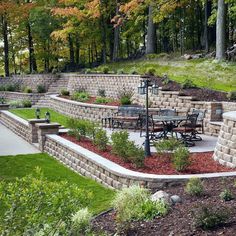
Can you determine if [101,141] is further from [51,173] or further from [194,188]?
[194,188]

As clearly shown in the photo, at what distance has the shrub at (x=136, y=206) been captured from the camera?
6.96 meters

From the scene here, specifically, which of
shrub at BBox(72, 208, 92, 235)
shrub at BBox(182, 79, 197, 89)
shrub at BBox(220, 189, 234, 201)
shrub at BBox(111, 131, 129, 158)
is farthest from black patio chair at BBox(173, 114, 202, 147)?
shrub at BBox(72, 208, 92, 235)

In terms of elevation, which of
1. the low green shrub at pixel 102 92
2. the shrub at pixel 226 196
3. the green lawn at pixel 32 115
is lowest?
the green lawn at pixel 32 115

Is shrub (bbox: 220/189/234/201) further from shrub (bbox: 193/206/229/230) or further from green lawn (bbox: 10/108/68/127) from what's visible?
green lawn (bbox: 10/108/68/127)

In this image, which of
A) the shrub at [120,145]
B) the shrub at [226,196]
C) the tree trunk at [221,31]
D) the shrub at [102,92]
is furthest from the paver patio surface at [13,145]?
the tree trunk at [221,31]

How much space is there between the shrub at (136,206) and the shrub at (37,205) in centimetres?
188

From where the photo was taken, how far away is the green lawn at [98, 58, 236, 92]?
1960 cm

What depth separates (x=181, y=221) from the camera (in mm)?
6633

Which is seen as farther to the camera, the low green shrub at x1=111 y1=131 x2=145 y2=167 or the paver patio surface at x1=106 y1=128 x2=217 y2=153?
the paver patio surface at x1=106 y1=128 x2=217 y2=153

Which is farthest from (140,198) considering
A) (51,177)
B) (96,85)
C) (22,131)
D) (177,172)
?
(96,85)

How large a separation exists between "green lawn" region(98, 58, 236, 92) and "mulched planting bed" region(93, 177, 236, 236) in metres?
11.0

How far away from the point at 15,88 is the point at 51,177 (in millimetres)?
23976

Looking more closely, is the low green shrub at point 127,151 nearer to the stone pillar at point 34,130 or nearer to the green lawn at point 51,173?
the green lawn at point 51,173

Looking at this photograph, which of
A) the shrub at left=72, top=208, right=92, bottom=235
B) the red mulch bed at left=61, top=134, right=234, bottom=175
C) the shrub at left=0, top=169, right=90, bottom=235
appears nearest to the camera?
the shrub at left=0, top=169, right=90, bottom=235
